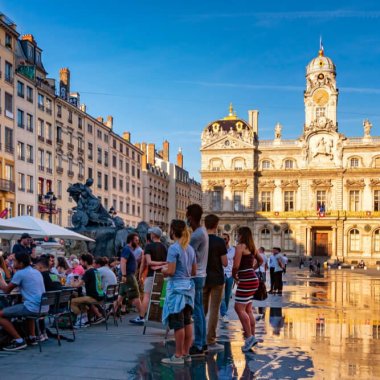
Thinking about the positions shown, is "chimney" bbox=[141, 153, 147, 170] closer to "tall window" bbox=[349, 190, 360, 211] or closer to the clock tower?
the clock tower

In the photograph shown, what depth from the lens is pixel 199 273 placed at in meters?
8.11

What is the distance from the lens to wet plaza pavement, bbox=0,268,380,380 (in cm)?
706

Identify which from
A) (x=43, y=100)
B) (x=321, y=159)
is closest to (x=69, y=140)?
(x=43, y=100)

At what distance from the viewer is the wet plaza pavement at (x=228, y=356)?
7.06 metres

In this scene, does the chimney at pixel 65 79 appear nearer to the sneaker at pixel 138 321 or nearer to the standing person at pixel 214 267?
the sneaker at pixel 138 321

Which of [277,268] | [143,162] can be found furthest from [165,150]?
[277,268]

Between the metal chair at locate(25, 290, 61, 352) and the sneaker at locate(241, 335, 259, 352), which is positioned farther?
the sneaker at locate(241, 335, 259, 352)

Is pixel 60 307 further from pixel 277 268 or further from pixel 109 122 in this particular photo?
pixel 109 122

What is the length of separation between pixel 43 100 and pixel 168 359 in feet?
139

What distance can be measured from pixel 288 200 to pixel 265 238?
542cm

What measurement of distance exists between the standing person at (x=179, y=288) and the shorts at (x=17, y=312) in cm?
223

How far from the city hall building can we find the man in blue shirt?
54.5 meters

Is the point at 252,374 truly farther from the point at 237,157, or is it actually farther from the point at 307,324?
the point at 237,157

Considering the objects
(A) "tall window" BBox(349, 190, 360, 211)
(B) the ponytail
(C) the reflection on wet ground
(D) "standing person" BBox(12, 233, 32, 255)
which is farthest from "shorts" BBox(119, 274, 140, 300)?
(A) "tall window" BBox(349, 190, 360, 211)
